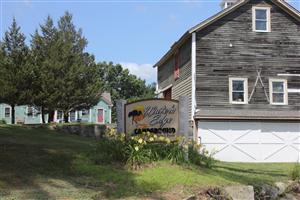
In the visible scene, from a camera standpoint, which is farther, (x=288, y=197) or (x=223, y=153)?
(x=223, y=153)

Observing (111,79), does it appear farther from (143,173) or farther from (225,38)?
(143,173)

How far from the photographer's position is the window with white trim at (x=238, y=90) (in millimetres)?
17031

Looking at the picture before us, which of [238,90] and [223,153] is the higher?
[238,90]

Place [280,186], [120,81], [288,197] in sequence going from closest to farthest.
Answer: [288,197] → [280,186] → [120,81]

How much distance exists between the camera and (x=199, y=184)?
287 inches

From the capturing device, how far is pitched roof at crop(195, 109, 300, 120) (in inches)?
621

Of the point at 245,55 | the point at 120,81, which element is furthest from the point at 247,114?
the point at 120,81

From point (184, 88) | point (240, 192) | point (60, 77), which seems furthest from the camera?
point (60, 77)

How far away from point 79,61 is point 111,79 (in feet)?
97.3

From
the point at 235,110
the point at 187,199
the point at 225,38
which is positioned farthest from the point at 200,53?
the point at 187,199

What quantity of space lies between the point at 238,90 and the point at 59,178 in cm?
1375

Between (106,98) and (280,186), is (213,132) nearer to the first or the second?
(280,186)

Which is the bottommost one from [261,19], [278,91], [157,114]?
[157,114]

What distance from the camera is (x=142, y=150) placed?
840cm
